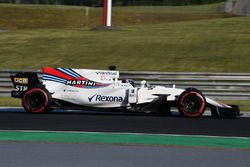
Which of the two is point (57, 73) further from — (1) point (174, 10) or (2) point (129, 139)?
(1) point (174, 10)

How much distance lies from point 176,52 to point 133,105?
10.9 metres

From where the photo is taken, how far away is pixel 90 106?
12594 mm

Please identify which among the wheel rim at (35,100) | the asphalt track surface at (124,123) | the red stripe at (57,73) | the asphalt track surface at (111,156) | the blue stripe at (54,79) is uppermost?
the red stripe at (57,73)

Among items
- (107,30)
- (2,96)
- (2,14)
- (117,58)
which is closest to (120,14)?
(2,14)

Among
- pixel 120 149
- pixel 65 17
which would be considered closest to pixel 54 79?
pixel 120 149

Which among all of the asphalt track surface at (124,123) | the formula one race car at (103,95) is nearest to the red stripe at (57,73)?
the formula one race car at (103,95)

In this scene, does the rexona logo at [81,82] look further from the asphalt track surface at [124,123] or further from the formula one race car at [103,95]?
the asphalt track surface at [124,123]

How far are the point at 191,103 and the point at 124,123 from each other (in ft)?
5.15

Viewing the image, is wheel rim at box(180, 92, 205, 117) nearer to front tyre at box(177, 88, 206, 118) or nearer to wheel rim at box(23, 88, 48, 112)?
front tyre at box(177, 88, 206, 118)

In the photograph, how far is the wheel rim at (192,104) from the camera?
12.2 m

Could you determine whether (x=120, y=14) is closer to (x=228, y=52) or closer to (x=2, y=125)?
(x=228, y=52)

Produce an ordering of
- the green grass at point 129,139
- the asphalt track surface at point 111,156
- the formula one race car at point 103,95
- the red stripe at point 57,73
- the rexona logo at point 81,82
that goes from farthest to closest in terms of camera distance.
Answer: the red stripe at point 57,73 → the rexona logo at point 81,82 → the formula one race car at point 103,95 → the green grass at point 129,139 → the asphalt track surface at point 111,156

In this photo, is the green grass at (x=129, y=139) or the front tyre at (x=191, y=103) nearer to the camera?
the green grass at (x=129, y=139)

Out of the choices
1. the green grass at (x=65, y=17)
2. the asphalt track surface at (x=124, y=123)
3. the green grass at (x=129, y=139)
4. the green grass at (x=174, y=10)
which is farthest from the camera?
the green grass at (x=174, y=10)
